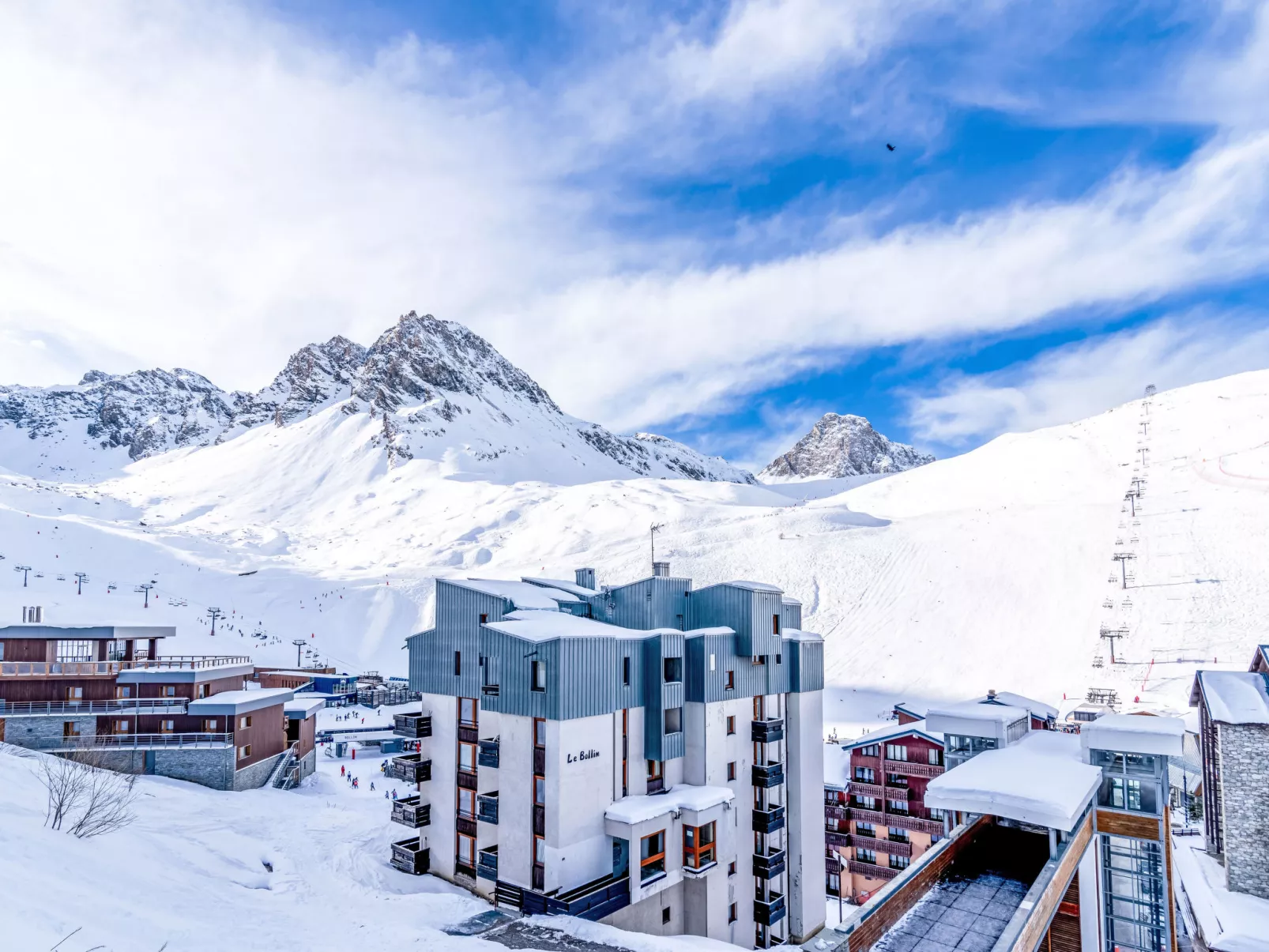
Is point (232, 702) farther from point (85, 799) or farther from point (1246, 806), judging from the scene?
point (1246, 806)

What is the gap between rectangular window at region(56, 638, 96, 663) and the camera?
3509 centimetres

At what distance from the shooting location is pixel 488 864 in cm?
2147

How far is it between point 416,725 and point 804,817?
1485cm

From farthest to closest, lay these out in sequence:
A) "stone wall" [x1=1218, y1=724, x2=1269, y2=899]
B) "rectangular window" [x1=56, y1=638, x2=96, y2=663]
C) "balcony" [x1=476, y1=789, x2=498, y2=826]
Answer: "rectangular window" [x1=56, y1=638, x2=96, y2=663] → "stone wall" [x1=1218, y1=724, x2=1269, y2=899] → "balcony" [x1=476, y1=789, x2=498, y2=826]

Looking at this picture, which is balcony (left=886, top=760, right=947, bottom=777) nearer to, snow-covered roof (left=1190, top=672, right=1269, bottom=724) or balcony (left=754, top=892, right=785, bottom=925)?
snow-covered roof (left=1190, top=672, right=1269, bottom=724)

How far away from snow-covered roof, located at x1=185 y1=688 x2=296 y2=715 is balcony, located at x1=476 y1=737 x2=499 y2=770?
18.2 m

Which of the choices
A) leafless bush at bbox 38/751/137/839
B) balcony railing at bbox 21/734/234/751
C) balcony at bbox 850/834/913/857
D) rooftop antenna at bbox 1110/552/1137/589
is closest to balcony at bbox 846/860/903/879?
balcony at bbox 850/834/913/857

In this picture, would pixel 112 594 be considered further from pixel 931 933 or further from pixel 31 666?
pixel 931 933

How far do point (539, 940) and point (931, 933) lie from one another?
31.5ft

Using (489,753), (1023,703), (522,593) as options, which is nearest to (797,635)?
(522,593)

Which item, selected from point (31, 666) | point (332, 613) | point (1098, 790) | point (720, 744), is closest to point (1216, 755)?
point (1098, 790)

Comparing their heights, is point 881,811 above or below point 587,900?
below

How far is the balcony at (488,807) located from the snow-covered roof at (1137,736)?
16.7 meters

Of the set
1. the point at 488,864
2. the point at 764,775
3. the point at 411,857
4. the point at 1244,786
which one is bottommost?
the point at 411,857
